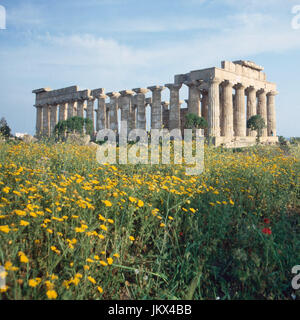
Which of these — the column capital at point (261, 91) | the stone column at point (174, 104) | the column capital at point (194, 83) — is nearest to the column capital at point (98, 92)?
the stone column at point (174, 104)

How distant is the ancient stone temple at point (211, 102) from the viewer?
28969mm

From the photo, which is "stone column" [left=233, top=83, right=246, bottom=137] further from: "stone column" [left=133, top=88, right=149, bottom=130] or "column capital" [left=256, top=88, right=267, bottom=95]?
"stone column" [left=133, top=88, right=149, bottom=130]

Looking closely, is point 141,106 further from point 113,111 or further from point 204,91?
point 204,91

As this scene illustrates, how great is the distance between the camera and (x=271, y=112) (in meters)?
36.3

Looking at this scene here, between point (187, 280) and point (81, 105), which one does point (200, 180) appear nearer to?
point (187, 280)

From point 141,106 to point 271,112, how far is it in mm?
15253

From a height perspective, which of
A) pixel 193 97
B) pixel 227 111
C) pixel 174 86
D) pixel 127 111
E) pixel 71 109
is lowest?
pixel 227 111

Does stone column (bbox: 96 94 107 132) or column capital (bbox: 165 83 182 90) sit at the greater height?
column capital (bbox: 165 83 182 90)

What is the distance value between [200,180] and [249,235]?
2.36 meters

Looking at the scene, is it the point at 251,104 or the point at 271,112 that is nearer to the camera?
the point at 251,104

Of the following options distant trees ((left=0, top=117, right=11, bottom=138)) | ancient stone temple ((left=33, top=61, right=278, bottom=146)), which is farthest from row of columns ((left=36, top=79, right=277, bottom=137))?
distant trees ((left=0, top=117, right=11, bottom=138))

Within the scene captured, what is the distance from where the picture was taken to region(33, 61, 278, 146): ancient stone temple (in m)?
29.0

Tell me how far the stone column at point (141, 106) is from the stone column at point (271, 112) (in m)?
14.4

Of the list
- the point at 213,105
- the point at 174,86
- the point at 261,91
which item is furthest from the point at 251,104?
the point at 174,86
